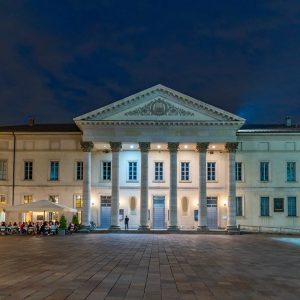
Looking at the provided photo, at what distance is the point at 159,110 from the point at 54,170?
12.3 metres

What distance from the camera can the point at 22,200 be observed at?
53.1m

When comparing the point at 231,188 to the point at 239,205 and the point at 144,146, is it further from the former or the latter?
the point at 144,146

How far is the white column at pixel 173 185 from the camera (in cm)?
4853

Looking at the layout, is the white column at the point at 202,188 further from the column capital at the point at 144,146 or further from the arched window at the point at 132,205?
the arched window at the point at 132,205

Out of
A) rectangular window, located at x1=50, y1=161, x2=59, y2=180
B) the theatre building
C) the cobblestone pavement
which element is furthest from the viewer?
rectangular window, located at x1=50, y1=161, x2=59, y2=180

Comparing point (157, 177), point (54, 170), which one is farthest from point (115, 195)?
point (54, 170)

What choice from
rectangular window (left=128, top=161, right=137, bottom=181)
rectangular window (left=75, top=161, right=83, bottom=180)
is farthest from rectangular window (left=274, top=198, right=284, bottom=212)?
rectangular window (left=75, top=161, right=83, bottom=180)

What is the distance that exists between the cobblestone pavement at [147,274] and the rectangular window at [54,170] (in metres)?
25.5

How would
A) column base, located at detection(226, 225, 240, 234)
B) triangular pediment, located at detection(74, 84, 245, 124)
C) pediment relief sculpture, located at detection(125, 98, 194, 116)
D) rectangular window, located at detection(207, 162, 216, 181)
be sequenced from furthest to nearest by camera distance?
rectangular window, located at detection(207, 162, 216, 181) → pediment relief sculpture, located at detection(125, 98, 194, 116) → triangular pediment, located at detection(74, 84, 245, 124) → column base, located at detection(226, 225, 240, 234)

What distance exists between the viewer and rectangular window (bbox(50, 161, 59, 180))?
53.2m

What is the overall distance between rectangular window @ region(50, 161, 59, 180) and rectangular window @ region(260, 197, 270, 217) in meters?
19.9

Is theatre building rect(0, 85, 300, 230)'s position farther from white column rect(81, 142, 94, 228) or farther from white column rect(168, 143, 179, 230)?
white column rect(168, 143, 179, 230)

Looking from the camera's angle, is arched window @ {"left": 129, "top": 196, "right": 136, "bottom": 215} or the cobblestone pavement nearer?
the cobblestone pavement

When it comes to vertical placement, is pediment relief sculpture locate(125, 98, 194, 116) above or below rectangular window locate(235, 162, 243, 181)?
above
